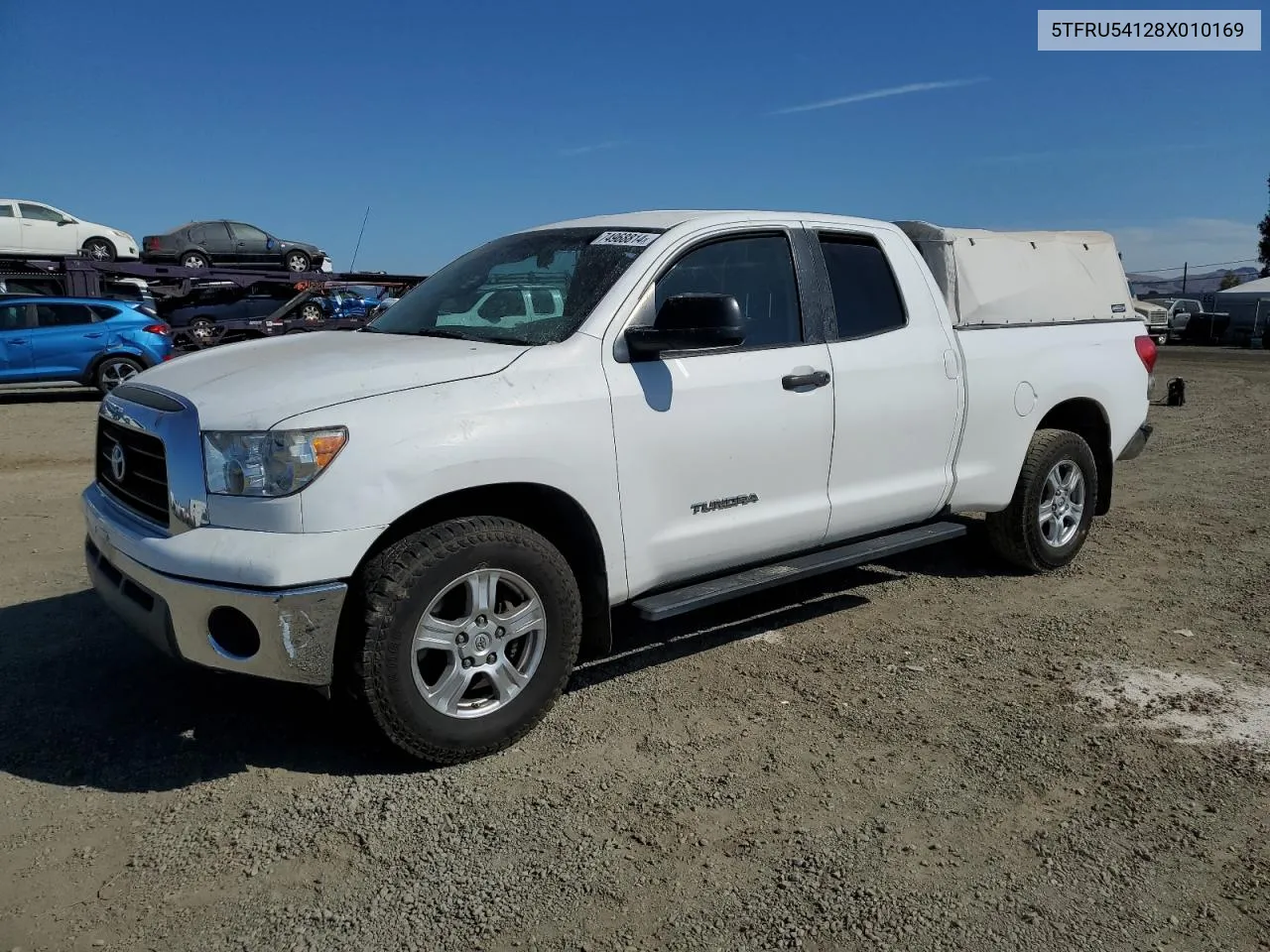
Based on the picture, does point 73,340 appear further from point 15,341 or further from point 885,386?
point 885,386

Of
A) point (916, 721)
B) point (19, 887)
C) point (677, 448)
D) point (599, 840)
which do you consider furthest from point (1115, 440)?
point (19, 887)

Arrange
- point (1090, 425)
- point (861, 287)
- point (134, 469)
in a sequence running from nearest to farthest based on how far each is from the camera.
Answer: point (134, 469)
point (861, 287)
point (1090, 425)

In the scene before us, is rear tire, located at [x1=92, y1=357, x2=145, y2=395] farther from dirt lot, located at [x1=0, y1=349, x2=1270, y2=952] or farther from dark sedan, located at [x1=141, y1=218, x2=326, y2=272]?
dirt lot, located at [x1=0, y1=349, x2=1270, y2=952]

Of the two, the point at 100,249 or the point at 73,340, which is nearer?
the point at 73,340

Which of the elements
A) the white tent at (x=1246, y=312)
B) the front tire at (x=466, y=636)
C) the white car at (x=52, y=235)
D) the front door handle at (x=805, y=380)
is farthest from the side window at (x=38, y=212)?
the white tent at (x=1246, y=312)

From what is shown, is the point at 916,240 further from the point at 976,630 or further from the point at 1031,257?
the point at 976,630

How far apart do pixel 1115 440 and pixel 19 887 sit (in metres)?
5.70

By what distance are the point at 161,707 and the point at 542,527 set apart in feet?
5.33

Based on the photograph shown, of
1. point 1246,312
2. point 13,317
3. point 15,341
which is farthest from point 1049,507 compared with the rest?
point 1246,312

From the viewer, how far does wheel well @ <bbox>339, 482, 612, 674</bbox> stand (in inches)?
130

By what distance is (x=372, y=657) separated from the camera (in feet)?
10.5

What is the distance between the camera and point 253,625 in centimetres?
312

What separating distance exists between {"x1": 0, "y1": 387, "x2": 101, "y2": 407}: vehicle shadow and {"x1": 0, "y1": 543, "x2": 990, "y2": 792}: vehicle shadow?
12761 millimetres

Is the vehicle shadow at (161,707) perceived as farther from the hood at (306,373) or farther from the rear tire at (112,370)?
the rear tire at (112,370)
